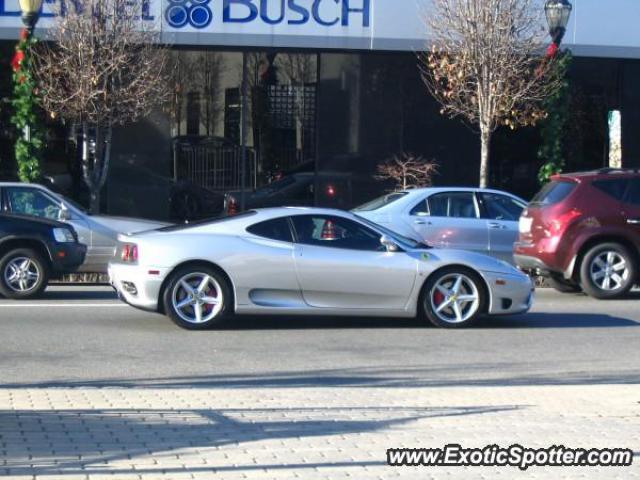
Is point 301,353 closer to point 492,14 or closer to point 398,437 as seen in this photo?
point 398,437

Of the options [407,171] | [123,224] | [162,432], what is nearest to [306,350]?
[162,432]

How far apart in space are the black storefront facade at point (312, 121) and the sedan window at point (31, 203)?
697 centimetres

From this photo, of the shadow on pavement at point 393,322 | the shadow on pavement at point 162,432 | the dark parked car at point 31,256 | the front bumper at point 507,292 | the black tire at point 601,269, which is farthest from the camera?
the black tire at point 601,269

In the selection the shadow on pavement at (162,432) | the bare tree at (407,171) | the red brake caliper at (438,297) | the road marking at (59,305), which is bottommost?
the road marking at (59,305)

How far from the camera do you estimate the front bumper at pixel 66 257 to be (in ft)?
49.7

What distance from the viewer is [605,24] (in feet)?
79.5

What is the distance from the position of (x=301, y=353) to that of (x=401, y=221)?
6773 mm

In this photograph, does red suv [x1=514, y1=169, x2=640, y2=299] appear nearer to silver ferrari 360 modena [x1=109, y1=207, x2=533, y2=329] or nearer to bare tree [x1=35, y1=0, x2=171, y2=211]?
silver ferrari 360 modena [x1=109, y1=207, x2=533, y2=329]

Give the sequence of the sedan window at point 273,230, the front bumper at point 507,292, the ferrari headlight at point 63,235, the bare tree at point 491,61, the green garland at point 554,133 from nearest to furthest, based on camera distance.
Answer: the sedan window at point 273,230
the front bumper at point 507,292
the ferrari headlight at point 63,235
the bare tree at point 491,61
the green garland at point 554,133

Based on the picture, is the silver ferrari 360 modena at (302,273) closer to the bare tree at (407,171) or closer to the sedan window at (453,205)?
the sedan window at (453,205)

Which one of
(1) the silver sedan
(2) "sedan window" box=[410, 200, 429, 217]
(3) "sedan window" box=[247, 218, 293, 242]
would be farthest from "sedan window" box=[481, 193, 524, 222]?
(3) "sedan window" box=[247, 218, 293, 242]

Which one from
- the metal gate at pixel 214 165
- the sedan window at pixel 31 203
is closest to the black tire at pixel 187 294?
the sedan window at pixel 31 203

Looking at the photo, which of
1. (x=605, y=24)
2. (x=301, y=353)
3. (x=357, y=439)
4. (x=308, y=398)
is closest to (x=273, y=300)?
(x=301, y=353)

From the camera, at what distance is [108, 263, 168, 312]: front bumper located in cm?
1242
